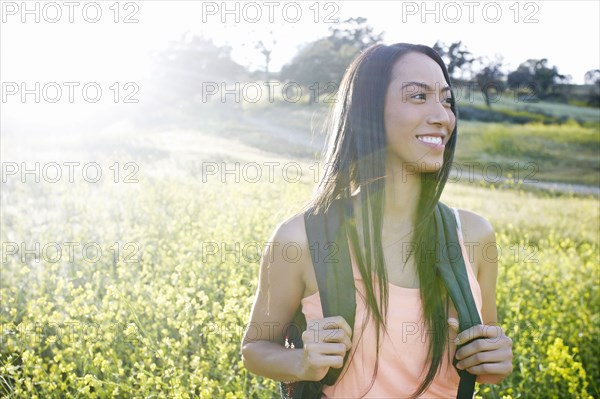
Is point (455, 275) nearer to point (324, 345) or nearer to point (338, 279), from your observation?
point (338, 279)

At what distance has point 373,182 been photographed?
214 cm

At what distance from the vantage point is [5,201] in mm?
8922

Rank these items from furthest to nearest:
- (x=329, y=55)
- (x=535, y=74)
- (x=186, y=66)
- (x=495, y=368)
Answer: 1. (x=186, y=66)
2. (x=329, y=55)
3. (x=535, y=74)
4. (x=495, y=368)

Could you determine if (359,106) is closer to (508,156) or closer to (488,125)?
(508,156)

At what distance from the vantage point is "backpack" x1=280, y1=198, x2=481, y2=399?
6.41ft

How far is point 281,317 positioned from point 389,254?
403 millimetres

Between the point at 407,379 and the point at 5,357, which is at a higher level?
the point at 407,379

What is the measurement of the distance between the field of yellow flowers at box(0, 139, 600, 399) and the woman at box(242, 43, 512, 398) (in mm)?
385

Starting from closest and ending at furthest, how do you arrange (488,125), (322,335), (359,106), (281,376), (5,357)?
1. (322,335)
2. (281,376)
3. (359,106)
4. (5,357)
5. (488,125)

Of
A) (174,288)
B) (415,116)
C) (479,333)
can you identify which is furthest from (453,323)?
(174,288)

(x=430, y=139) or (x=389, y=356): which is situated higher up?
(x=430, y=139)


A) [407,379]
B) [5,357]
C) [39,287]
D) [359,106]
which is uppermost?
[359,106]

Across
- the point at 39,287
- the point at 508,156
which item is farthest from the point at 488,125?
the point at 39,287

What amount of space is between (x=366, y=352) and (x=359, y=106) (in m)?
0.76
